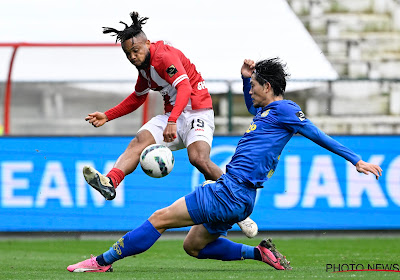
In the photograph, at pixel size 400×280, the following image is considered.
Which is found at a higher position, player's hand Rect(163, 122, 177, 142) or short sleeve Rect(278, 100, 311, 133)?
short sleeve Rect(278, 100, 311, 133)

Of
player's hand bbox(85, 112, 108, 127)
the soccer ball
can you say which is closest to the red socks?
the soccer ball

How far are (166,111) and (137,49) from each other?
0.96m

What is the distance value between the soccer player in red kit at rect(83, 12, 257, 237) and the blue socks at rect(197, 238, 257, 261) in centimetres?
42

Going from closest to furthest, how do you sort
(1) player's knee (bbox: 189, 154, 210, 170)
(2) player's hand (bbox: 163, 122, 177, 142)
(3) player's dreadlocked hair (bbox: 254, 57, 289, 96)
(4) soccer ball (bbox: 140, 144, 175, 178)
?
(3) player's dreadlocked hair (bbox: 254, 57, 289, 96)
(4) soccer ball (bbox: 140, 144, 175, 178)
(2) player's hand (bbox: 163, 122, 177, 142)
(1) player's knee (bbox: 189, 154, 210, 170)

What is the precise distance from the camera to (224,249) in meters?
7.23

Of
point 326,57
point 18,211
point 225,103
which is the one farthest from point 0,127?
point 326,57

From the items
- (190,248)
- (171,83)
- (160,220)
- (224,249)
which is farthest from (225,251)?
(171,83)

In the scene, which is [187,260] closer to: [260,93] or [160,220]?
[160,220]

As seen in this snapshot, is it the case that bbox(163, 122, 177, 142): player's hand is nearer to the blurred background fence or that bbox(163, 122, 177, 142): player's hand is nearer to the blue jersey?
the blue jersey

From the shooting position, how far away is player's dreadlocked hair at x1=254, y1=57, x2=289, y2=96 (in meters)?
6.65

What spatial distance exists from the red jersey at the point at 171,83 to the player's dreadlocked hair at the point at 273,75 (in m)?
1.08

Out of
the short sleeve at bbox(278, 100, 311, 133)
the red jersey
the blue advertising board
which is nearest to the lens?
the short sleeve at bbox(278, 100, 311, 133)

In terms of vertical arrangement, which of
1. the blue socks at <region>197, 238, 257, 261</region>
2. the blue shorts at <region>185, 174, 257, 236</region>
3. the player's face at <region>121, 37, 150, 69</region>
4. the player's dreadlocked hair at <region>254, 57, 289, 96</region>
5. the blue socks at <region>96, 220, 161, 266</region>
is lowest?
the blue socks at <region>197, 238, 257, 261</region>

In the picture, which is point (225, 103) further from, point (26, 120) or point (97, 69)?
point (26, 120)
